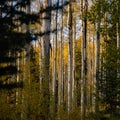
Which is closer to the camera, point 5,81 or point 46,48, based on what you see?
point 5,81

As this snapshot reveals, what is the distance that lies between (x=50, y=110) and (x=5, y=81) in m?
8.79

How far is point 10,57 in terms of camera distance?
12.1 ft

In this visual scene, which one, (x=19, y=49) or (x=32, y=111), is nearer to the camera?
(x=19, y=49)

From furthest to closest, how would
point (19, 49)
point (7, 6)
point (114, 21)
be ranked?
point (114, 21) → point (19, 49) → point (7, 6)

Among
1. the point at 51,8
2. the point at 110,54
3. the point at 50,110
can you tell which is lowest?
the point at 50,110

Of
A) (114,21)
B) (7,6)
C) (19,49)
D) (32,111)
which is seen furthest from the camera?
(114,21)

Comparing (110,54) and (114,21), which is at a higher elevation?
(114,21)

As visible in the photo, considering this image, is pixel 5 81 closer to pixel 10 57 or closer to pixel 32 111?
pixel 10 57

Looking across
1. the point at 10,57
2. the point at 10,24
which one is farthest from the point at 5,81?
the point at 10,24

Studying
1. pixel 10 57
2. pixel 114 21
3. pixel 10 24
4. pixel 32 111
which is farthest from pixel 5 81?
pixel 114 21

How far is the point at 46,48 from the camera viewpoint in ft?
43.1

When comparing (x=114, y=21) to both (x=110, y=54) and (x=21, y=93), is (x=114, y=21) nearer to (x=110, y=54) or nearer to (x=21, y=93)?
(x=110, y=54)

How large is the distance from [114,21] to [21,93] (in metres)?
3.95

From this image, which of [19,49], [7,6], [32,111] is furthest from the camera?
[32,111]
